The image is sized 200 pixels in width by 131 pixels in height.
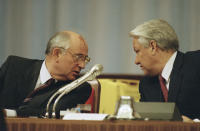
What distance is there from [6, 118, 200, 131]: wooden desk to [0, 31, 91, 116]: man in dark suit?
3.83ft

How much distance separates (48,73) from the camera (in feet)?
9.30

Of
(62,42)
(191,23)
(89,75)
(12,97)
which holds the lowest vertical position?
(12,97)

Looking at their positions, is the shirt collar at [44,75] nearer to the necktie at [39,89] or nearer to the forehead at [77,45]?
the necktie at [39,89]

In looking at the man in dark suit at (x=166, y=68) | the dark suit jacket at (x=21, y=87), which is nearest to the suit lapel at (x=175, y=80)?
the man in dark suit at (x=166, y=68)

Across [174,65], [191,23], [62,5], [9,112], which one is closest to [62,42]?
[174,65]

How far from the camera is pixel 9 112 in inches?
73.8

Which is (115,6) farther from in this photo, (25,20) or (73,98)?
(73,98)

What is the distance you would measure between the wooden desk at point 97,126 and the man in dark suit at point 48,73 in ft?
3.83

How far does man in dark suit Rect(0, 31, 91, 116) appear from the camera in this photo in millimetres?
2779

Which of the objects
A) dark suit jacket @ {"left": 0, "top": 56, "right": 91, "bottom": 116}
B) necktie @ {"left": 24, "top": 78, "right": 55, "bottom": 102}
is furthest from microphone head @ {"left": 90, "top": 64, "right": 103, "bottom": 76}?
necktie @ {"left": 24, "top": 78, "right": 55, "bottom": 102}

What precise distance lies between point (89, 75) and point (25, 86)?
32.3 inches

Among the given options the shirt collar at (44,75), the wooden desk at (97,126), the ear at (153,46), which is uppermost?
the ear at (153,46)

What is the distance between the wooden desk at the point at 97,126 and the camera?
59.7 inches

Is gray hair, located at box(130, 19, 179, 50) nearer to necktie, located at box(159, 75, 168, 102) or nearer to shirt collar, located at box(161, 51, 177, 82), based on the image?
shirt collar, located at box(161, 51, 177, 82)
